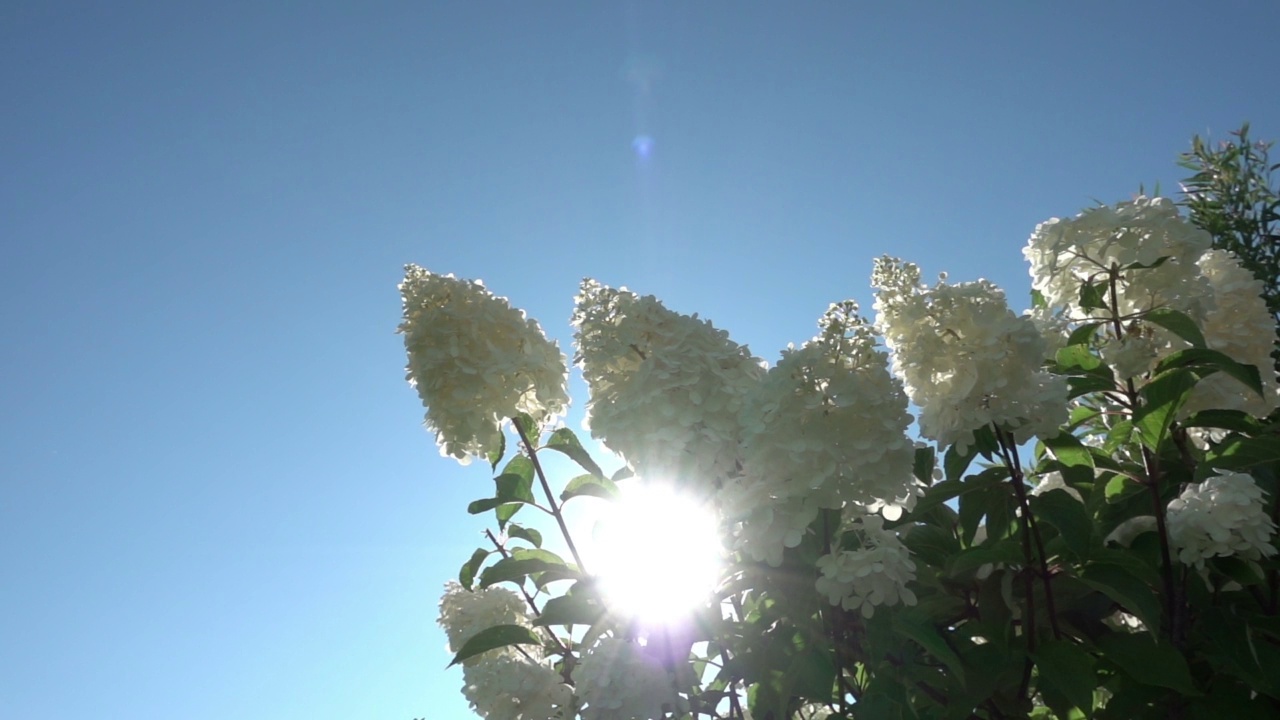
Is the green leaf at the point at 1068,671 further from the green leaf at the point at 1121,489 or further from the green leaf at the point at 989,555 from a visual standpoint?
the green leaf at the point at 1121,489

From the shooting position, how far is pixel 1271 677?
1.97 metres

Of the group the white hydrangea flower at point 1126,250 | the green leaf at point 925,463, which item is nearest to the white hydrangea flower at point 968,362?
the green leaf at point 925,463

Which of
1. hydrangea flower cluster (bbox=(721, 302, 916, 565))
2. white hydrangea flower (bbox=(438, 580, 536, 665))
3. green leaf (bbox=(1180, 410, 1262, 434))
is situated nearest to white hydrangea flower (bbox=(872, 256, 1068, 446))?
hydrangea flower cluster (bbox=(721, 302, 916, 565))

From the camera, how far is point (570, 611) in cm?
224

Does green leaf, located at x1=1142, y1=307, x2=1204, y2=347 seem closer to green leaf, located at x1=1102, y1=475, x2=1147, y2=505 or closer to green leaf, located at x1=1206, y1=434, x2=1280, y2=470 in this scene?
green leaf, located at x1=1206, y1=434, x2=1280, y2=470

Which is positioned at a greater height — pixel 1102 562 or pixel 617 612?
pixel 617 612

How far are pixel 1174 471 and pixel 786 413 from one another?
1.47 metres

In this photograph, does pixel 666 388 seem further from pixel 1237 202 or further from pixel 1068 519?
pixel 1237 202

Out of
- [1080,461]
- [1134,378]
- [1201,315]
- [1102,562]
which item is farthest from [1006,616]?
[1201,315]

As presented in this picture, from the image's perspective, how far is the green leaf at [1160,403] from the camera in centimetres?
214

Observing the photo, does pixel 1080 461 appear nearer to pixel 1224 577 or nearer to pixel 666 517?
pixel 1224 577

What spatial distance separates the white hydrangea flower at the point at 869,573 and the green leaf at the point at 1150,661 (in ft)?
2.16

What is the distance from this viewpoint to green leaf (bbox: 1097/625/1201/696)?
6.33 feet

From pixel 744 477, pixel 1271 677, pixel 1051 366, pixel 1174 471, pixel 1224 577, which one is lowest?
pixel 1271 677
